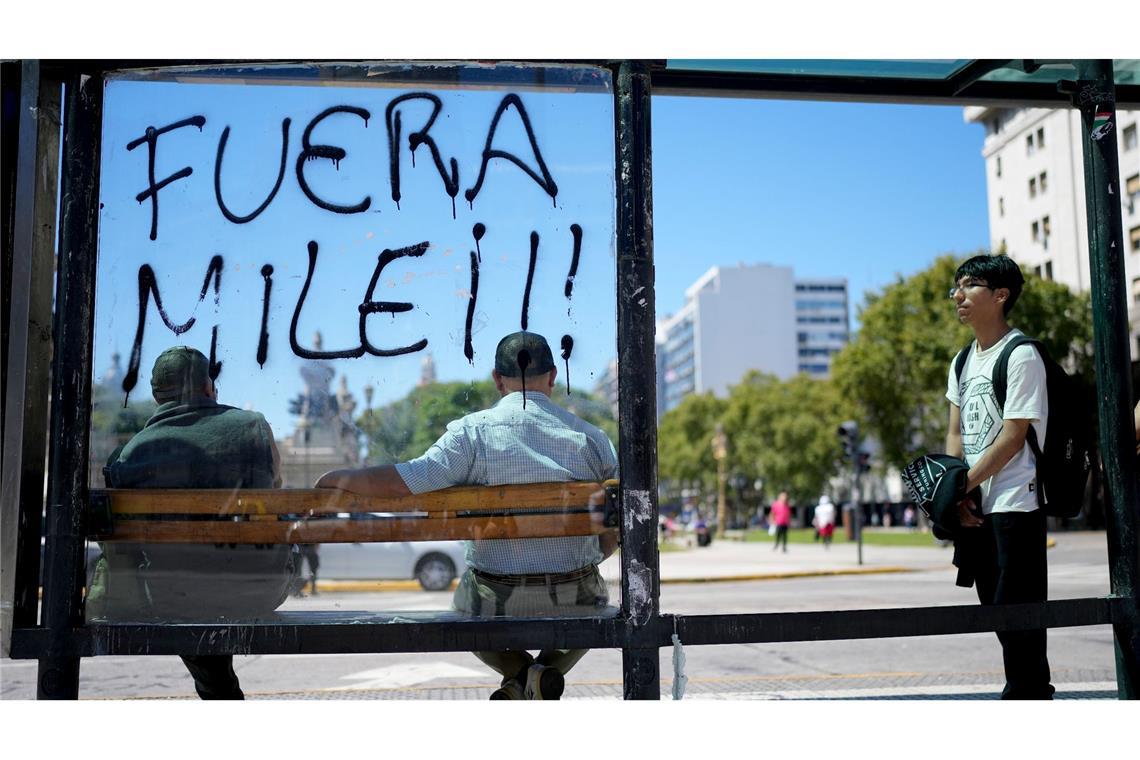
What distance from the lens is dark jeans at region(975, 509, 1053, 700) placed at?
3904 mm

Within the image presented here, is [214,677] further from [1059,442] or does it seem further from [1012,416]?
[1059,442]

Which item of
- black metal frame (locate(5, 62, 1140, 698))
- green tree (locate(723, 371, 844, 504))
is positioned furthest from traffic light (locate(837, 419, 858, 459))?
green tree (locate(723, 371, 844, 504))

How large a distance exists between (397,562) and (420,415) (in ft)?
1.57

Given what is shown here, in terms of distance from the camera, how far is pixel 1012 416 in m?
3.94

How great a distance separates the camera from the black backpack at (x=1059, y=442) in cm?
398

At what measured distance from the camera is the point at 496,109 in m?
3.35

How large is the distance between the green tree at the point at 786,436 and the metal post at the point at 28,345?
70.8 meters

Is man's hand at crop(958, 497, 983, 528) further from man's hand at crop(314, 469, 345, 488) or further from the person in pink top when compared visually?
the person in pink top

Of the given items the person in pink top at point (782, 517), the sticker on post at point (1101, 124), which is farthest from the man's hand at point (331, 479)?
the person in pink top at point (782, 517)

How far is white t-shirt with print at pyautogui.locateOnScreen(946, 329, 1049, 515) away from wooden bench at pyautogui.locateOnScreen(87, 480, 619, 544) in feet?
5.59

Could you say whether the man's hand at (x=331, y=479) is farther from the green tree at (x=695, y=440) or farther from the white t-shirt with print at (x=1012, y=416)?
the green tree at (x=695, y=440)

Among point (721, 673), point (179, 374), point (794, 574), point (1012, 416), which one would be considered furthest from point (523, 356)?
point (794, 574)

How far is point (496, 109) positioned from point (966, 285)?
7.13 ft
